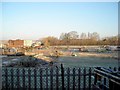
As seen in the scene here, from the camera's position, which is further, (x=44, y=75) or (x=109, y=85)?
(x=44, y=75)

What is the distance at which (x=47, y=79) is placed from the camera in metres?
5.07

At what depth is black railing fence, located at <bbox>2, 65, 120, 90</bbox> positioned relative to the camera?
16.7ft

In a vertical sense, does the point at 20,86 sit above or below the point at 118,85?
below

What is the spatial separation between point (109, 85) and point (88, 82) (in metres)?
1.91

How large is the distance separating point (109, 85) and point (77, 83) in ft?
6.93

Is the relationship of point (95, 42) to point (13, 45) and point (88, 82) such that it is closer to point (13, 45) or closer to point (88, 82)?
point (13, 45)

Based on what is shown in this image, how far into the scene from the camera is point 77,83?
5.46 meters

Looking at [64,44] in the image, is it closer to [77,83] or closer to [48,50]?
[48,50]

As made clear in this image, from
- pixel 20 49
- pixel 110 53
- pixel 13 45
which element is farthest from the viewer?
pixel 110 53

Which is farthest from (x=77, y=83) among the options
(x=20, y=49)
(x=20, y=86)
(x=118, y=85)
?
(x=20, y=49)

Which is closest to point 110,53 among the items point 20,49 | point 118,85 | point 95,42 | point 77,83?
point 95,42

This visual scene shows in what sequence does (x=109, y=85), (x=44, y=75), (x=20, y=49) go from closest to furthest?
(x=109, y=85) < (x=44, y=75) < (x=20, y=49)

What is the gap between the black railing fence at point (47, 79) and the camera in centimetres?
510

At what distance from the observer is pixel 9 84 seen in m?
5.30
